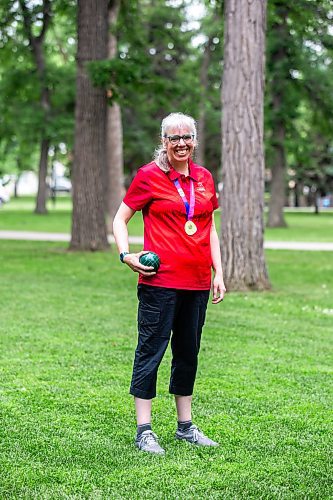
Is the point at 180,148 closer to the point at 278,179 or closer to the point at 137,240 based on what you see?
the point at 137,240

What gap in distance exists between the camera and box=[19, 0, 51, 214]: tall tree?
1123 inches

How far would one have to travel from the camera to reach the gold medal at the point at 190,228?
16.1 ft

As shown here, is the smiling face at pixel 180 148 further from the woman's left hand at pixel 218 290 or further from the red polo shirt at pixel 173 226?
the woman's left hand at pixel 218 290

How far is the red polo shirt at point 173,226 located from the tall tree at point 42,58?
23369mm

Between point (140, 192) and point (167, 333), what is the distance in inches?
32.9

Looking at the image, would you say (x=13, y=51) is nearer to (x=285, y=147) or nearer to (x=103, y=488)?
(x=285, y=147)

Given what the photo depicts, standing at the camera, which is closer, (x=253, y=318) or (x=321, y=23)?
(x=253, y=318)

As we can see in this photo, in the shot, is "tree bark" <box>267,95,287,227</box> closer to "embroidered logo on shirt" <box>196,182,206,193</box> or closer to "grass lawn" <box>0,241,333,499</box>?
"grass lawn" <box>0,241,333,499</box>

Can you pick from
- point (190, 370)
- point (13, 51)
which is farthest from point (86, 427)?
point (13, 51)

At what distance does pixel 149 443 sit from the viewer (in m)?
4.98

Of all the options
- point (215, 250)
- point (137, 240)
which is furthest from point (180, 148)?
point (137, 240)

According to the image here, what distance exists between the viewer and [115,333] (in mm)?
9008

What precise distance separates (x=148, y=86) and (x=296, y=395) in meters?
13.1

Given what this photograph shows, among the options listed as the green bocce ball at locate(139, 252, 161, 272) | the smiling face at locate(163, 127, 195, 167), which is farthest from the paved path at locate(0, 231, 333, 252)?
the green bocce ball at locate(139, 252, 161, 272)
